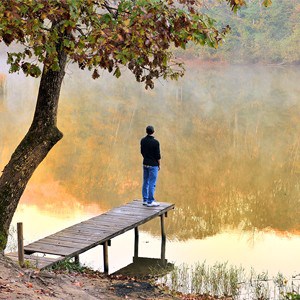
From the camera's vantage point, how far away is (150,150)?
14867 mm

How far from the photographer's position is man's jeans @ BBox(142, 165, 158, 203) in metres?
15.2

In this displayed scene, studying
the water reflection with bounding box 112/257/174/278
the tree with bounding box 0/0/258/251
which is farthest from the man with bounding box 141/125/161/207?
the tree with bounding box 0/0/258/251

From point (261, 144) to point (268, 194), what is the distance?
9746 mm

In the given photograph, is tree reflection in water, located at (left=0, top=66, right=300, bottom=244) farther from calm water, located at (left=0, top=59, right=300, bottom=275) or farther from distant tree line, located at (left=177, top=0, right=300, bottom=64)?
distant tree line, located at (left=177, top=0, right=300, bottom=64)

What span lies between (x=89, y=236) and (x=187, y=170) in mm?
12675

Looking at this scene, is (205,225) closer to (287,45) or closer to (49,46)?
(49,46)

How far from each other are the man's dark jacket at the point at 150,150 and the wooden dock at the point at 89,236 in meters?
1.16

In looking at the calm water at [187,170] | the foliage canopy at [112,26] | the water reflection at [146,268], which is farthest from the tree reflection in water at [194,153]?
the foliage canopy at [112,26]

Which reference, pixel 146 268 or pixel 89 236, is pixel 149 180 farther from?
pixel 89 236

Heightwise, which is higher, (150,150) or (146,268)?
(150,150)

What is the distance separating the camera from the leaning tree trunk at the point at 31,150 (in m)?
10.6

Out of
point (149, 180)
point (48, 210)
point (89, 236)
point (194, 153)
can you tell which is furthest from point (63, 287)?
point (194, 153)

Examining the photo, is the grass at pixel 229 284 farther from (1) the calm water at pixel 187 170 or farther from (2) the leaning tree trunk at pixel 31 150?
(2) the leaning tree trunk at pixel 31 150

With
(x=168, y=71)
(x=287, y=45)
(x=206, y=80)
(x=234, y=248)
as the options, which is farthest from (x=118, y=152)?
(x=287, y=45)
